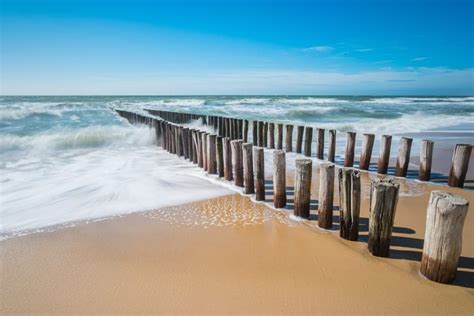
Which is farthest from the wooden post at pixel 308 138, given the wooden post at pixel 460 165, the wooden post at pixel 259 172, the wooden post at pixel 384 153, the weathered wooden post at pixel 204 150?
the wooden post at pixel 259 172

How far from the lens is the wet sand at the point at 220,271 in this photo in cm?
292

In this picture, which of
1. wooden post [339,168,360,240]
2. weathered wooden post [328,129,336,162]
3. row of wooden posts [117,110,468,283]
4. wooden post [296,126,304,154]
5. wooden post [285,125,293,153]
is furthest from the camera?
wooden post [285,125,293,153]

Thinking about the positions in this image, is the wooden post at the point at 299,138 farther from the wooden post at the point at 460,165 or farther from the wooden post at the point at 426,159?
the wooden post at the point at 460,165

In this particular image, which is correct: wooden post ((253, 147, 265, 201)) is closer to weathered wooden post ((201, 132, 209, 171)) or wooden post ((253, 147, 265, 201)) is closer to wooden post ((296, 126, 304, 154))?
weathered wooden post ((201, 132, 209, 171))

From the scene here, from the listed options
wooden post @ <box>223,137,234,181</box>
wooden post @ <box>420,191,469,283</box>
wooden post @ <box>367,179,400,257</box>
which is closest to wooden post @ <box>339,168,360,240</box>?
wooden post @ <box>367,179,400,257</box>

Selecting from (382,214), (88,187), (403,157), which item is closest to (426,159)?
(403,157)

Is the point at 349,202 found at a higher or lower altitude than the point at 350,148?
lower

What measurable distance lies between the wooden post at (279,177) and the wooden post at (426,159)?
3.68 meters

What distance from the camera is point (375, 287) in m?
3.15

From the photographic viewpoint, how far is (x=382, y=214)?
3590 mm

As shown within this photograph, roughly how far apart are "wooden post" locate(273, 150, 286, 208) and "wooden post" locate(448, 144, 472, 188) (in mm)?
3798

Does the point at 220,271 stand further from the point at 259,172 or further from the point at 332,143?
the point at 332,143

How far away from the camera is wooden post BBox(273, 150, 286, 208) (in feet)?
16.8

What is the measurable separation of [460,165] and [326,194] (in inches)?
151
